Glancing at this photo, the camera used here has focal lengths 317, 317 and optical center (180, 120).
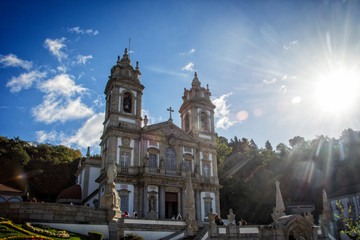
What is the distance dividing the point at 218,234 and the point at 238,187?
25.0 metres

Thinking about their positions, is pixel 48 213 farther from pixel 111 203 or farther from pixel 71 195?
pixel 71 195

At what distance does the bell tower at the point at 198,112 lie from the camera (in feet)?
113

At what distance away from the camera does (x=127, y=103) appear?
102 ft

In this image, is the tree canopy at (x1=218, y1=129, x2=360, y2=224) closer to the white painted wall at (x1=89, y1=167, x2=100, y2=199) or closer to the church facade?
the church facade

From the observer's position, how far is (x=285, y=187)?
4466cm

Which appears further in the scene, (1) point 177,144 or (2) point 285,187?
(2) point 285,187

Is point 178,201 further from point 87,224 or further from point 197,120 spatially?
point 87,224

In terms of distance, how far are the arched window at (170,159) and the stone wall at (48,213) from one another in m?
15.0

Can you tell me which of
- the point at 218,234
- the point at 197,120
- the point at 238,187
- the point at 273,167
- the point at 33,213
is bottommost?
the point at 218,234

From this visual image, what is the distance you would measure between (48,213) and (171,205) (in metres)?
16.4

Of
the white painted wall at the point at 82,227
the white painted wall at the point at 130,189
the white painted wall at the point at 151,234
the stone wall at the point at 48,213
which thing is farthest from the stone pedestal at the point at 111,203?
the white painted wall at the point at 130,189

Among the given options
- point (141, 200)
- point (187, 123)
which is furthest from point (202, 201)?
point (187, 123)

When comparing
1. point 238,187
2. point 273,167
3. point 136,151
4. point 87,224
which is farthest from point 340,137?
point 87,224

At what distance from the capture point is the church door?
28500mm
